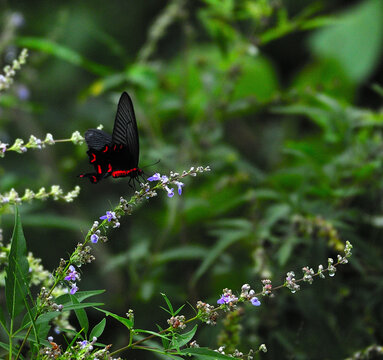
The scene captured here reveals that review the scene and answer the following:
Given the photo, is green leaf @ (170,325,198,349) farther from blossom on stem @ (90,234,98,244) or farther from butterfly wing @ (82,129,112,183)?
butterfly wing @ (82,129,112,183)

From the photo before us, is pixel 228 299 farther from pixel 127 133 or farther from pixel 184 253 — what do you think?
pixel 184 253

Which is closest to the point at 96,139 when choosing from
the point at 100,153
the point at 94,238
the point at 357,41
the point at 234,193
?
the point at 100,153

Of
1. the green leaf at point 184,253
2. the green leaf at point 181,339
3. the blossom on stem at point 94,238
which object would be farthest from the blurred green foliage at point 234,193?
the green leaf at point 181,339

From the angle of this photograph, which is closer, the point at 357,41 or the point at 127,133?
the point at 127,133

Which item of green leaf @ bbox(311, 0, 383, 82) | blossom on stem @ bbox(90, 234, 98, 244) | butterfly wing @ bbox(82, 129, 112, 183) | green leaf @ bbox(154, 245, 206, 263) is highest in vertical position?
green leaf @ bbox(311, 0, 383, 82)

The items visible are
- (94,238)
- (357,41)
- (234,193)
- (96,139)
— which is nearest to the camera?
(94,238)

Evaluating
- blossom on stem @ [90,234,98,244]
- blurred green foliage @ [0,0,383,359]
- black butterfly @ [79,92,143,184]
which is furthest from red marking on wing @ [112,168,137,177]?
blossom on stem @ [90,234,98,244]
